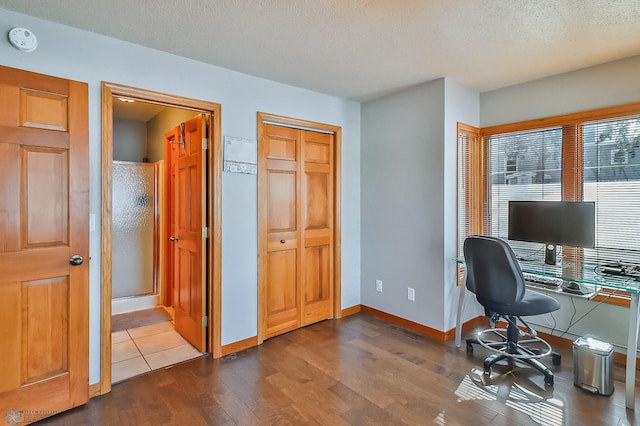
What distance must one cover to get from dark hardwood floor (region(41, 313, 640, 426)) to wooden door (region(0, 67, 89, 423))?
0.28 m

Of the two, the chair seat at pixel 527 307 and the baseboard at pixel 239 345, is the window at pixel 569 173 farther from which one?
the baseboard at pixel 239 345

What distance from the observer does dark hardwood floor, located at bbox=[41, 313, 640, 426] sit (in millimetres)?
2111

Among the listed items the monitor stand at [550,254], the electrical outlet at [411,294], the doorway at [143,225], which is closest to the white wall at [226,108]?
the electrical outlet at [411,294]

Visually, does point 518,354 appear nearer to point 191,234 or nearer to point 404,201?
point 404,201

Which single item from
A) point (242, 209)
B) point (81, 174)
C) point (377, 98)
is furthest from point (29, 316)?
point (377, 98)

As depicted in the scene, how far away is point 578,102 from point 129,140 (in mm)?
5368

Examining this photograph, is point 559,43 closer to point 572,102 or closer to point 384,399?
point 572,102

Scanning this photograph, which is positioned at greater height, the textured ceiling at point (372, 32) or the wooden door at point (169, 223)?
the textured ceiling at point (372, 32)

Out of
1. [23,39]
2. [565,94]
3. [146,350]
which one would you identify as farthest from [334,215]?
[23,39]

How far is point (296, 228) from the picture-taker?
3.61 meters

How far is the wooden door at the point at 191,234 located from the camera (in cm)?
302

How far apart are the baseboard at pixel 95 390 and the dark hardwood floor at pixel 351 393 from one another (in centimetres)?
5

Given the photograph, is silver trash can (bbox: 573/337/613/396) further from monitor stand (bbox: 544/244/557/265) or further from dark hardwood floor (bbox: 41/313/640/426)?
monitor stand (bbox: 544/244/557/265)

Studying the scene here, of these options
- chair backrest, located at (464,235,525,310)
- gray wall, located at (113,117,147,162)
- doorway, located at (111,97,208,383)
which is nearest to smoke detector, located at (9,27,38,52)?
doorway, located at (111,97,208,383)
